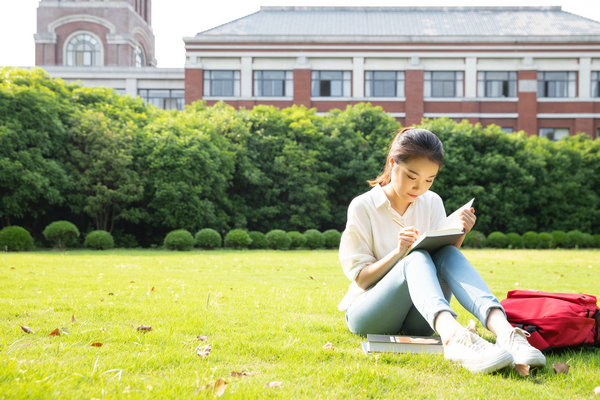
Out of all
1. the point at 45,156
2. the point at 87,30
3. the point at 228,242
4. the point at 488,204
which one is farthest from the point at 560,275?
the point at 87,30

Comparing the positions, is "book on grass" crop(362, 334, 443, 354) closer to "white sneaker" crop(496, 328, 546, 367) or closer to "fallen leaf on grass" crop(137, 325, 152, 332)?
"white sneaker" crop(496, 328, 546, 367)

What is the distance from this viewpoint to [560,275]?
29.6 feet

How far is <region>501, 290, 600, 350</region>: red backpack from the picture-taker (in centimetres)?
319

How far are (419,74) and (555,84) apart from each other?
8.69m

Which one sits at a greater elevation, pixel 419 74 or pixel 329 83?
pixel 419 74

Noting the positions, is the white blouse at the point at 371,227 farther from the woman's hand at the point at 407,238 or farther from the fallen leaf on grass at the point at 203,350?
the fallen leaf on grass at the point at 203,350

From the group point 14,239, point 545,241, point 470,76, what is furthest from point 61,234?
point 470,76

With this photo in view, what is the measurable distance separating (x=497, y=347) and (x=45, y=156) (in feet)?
53.8

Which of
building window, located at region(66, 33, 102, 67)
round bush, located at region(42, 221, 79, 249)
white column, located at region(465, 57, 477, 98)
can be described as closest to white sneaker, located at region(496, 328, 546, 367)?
round bush, located at region(42, 221, 79, 249)

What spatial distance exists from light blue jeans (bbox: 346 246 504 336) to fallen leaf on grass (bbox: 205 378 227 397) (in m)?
1.14

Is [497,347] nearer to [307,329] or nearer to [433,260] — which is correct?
[433,260]

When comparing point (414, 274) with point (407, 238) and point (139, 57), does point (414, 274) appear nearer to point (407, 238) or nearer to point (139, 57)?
point (407, 238)

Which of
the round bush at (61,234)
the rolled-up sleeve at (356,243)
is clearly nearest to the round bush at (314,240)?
the round bush at (61,234)

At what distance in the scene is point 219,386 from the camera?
2.41m
